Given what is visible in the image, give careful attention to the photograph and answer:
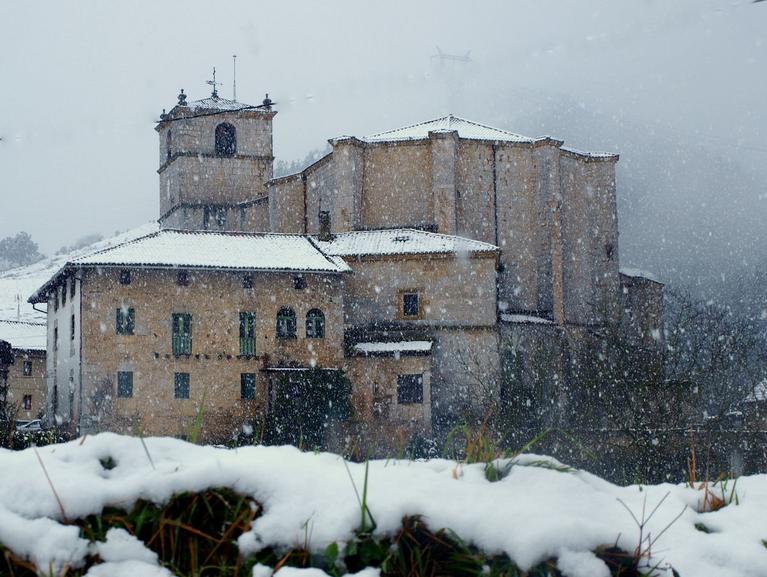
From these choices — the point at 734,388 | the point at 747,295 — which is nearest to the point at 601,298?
the point at 734,388

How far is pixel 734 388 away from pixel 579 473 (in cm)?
3004

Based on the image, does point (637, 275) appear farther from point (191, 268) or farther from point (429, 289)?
point (191, 268)

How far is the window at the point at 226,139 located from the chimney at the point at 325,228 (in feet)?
38.8

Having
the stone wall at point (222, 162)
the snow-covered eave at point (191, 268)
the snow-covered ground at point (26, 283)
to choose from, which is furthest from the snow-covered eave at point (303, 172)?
the snow-covered ground at point (26, 283)

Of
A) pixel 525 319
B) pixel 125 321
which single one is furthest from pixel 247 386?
pixel 525 319

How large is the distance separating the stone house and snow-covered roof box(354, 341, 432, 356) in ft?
77.3

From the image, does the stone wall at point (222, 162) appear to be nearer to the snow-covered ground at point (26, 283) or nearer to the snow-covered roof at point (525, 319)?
the snow-covered roof at point (525, 319)

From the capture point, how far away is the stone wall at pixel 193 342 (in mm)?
33375

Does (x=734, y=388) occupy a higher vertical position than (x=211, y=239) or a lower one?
lower

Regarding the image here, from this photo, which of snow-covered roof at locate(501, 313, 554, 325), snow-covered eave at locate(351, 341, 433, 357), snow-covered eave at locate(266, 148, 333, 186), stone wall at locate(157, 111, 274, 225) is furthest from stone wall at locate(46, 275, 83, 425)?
snow-covered roof at locate(501, 313, 554, 325)

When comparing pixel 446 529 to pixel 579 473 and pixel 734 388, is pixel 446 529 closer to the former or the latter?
pixel 579 473

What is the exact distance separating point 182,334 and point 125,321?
1879mm

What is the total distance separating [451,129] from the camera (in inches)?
1698

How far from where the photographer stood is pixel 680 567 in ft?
8.89
